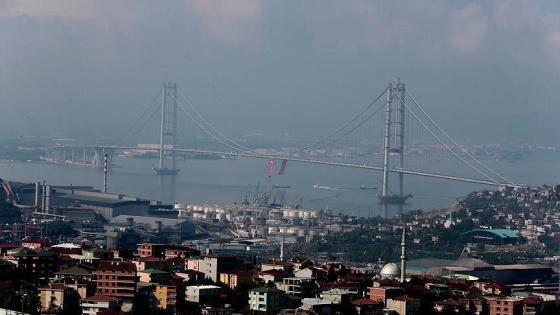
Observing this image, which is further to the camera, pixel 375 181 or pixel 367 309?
pixel 375 181

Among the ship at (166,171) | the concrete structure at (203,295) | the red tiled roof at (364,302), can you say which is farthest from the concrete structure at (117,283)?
the ship at (166,171)

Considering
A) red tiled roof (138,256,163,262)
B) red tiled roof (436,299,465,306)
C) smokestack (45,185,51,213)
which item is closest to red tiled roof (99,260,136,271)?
red tiled roof (138,256,163,262)

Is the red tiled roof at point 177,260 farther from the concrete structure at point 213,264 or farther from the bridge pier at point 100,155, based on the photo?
the bridge pier at point 100,155

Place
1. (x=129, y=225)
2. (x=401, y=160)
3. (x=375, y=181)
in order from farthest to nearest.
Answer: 1. (x=375, y=181)
2. (x=401, y=160)
3. (x=129, y=225)

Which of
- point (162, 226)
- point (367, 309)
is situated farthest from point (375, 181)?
point (367, 309)

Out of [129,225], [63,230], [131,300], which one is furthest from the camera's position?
[129,225]

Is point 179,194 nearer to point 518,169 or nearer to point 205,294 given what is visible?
point 518,169

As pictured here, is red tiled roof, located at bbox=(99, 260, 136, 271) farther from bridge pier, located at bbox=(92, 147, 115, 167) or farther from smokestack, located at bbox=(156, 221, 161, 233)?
bridge pier, located at bbox=(92, 147, 115, 167)
